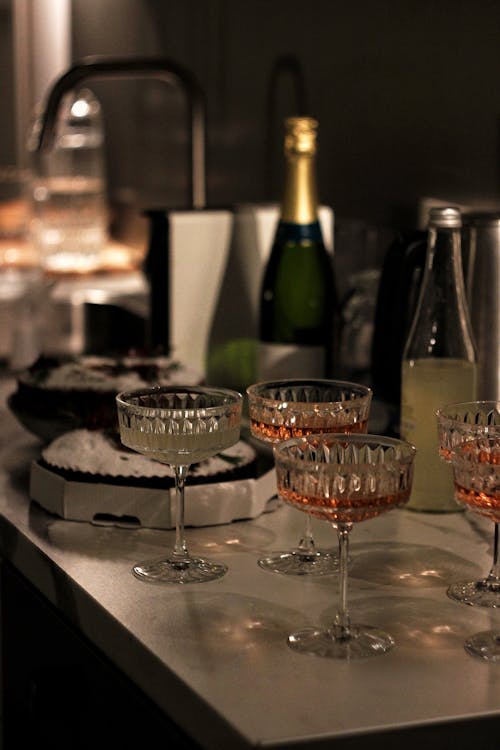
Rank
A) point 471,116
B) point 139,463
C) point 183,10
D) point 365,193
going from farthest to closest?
1. point 183,10
2. point 365,193
3. point 471,116
4. point 139,463

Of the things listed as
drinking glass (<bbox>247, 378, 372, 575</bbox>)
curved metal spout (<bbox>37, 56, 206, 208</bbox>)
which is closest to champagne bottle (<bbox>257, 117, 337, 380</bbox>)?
curved metal spout (<bbox>37, 56, 206, 208</bbox>)

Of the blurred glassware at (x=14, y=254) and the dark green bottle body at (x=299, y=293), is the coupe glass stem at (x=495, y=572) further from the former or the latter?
the blurred glassware at (x=14, y=254)

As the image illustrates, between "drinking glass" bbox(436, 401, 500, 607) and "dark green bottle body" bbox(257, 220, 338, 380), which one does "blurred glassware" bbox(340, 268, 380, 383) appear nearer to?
"dark green bottle body" bbox(257, 220, 338, 380)

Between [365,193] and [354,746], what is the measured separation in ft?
4.61

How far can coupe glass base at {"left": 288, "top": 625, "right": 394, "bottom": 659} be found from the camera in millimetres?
940

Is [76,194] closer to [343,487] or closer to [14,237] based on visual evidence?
[14,237]

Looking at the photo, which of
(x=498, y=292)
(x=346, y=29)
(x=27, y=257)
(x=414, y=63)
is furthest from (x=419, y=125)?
(x=27, y=257)

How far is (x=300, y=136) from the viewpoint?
164cm

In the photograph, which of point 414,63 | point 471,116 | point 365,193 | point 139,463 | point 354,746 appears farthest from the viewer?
point 365,193

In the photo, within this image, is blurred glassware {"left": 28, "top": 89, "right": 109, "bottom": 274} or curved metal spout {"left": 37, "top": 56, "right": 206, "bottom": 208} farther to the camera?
blurred glassware {"left": 28, "top": 89, "right": 109, "bottom": 274}

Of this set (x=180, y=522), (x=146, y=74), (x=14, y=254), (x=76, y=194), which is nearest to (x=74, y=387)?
(x=180, y=522)

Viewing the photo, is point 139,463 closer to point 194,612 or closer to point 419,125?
point 194,612

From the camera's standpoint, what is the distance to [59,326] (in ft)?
9.74

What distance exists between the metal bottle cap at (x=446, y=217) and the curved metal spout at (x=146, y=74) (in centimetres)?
75
